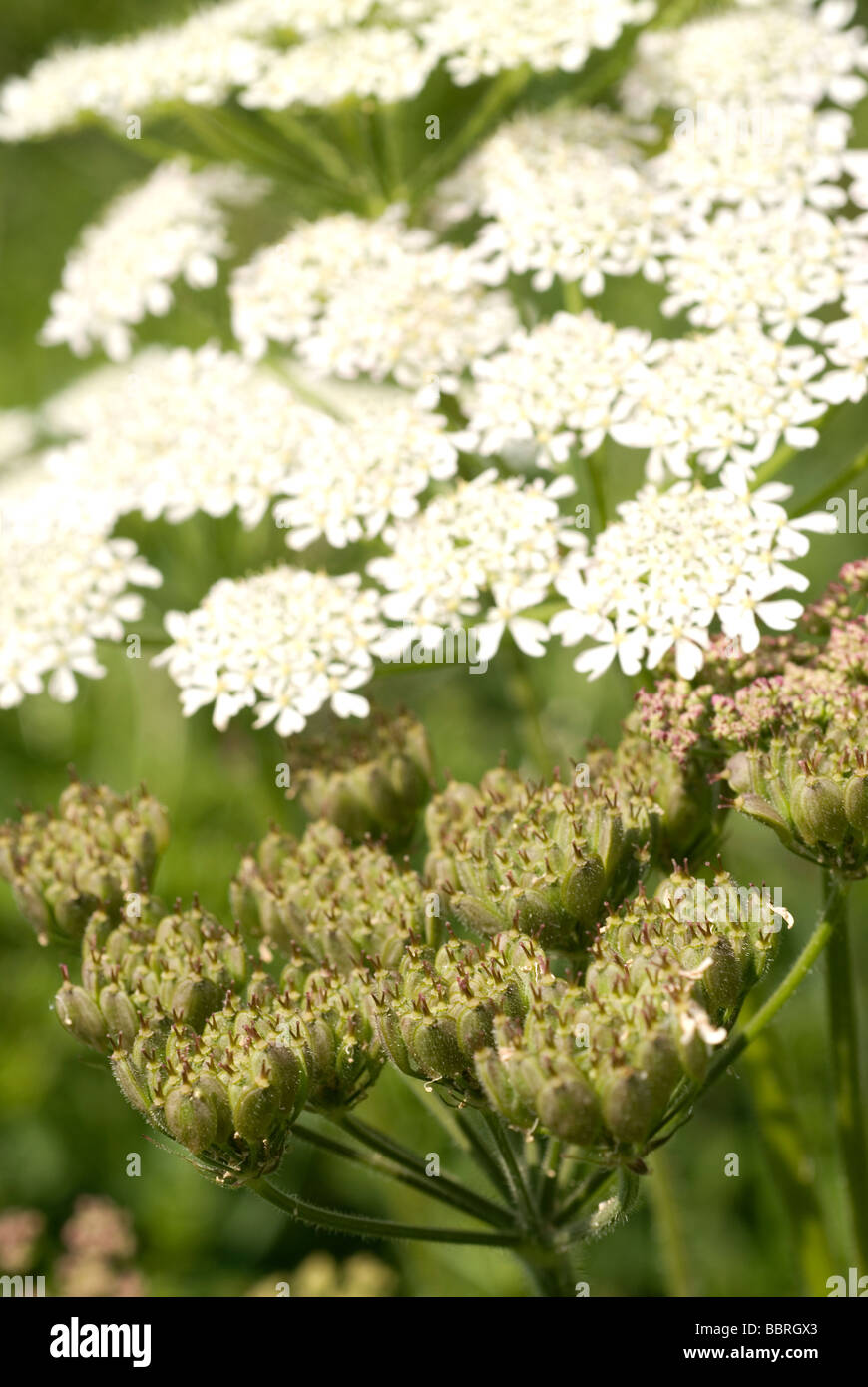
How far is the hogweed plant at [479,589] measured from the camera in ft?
10.8

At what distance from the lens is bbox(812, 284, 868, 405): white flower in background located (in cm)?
421

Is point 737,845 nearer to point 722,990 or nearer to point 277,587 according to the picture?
point 277,587

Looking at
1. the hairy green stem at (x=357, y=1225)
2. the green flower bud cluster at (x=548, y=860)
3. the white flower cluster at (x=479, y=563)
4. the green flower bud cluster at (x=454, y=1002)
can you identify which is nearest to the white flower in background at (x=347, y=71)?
the white flower cluster at (x=479, y=563)

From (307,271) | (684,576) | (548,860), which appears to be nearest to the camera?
(548,860)

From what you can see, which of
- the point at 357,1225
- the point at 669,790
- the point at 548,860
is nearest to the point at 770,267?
→ the point at 669,790

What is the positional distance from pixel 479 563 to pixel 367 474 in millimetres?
474

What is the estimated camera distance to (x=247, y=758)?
653 cm

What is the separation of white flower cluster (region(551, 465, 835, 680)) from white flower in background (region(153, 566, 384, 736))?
58cm

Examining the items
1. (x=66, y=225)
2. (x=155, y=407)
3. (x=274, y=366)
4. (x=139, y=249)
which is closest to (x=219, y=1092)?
(x=155, y=407)

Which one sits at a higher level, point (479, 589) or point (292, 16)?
point (292, 16)

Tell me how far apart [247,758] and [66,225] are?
6336 millimetres

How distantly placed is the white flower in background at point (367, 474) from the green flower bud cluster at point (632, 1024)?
1602mm

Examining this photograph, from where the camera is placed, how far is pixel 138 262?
212 inches

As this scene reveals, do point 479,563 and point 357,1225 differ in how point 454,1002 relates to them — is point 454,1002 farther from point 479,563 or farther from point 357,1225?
point 479,563
